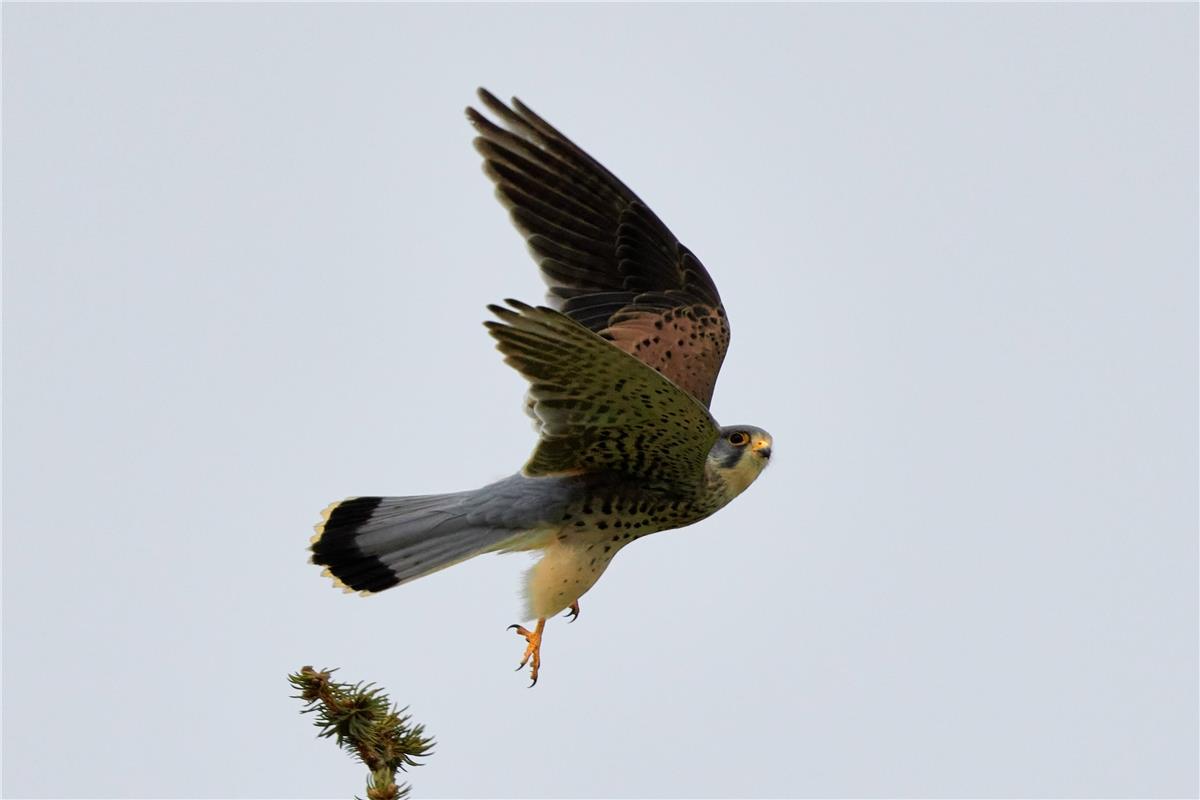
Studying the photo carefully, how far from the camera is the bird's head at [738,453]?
19.1 feet

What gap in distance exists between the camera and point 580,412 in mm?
5160

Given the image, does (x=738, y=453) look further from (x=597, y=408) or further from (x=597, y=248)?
(x=597, y=248)

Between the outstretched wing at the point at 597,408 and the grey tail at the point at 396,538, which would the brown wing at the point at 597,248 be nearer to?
the outstretched wing at the point at 597,408

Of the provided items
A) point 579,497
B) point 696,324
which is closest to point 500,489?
Result: point 579,497

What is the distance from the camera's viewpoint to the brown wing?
6.50 m

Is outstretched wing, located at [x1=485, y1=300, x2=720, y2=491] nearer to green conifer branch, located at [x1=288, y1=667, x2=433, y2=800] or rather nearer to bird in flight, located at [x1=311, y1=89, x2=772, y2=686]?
bird in flight, located at [x1=311, y1=89, x2=772, y2=686]

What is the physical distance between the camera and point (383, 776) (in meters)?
3.52

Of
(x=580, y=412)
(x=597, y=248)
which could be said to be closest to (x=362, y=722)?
(x=580, y=412)

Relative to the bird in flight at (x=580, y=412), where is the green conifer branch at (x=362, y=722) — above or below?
below

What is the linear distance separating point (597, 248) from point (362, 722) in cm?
328

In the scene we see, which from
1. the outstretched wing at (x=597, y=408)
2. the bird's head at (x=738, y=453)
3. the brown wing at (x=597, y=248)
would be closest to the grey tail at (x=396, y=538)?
the outstretched wing at (x=597, y=408)

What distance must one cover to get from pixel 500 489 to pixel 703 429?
33.8 inches

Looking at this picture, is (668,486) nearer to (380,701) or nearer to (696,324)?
(696,324)

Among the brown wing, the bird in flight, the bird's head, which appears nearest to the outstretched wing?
the bird in flight
